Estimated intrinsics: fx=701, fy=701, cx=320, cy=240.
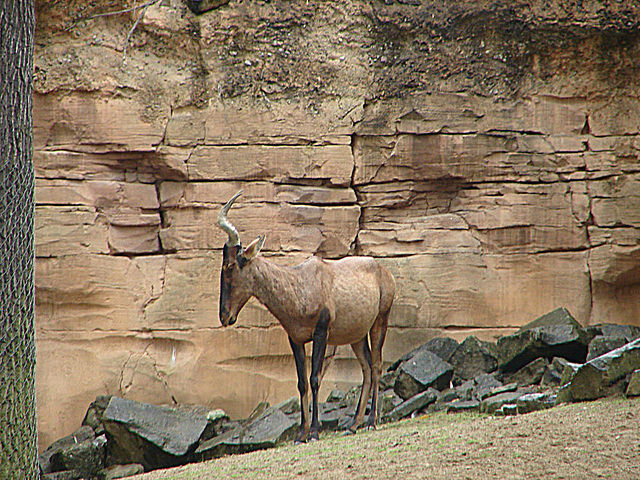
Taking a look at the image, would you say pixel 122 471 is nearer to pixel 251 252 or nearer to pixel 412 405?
pixel 251 252

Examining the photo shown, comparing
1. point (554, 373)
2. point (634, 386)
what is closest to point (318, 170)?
point (554, 373)

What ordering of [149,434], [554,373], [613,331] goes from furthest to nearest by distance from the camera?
[613,331] → [554,373] → [149,434]

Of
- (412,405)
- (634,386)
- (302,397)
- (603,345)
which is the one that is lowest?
(412,405)

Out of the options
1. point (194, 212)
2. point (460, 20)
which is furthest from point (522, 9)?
point (194, 212)

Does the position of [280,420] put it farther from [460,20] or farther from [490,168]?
[460,20]

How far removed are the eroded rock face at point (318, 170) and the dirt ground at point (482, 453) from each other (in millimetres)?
3708

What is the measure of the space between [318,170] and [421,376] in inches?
134

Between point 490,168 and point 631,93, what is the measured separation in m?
2.38

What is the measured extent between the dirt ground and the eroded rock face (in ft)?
12.2

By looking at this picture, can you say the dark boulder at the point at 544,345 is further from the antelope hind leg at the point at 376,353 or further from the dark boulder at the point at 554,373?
the antelope hind leg at the point at 376,353

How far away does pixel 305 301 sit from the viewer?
7.43m

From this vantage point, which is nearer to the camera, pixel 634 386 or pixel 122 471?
pixel 634 386

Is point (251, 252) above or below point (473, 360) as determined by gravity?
above

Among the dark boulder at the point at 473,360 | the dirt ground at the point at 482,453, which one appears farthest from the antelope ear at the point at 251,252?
the dark boulder at the point at 473,360
